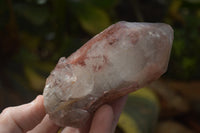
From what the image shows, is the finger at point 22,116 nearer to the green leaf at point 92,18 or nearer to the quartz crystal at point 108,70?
the quartz crystal at point 108,70

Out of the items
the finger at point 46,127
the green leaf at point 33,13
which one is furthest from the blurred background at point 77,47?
the finger at point 46,127

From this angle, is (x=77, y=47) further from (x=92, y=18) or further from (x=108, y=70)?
(x=108, y=70)

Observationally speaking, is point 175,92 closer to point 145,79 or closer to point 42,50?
point 42,50

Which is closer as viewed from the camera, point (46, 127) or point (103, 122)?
point (103, 122)

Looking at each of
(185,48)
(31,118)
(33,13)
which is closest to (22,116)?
(31,118)

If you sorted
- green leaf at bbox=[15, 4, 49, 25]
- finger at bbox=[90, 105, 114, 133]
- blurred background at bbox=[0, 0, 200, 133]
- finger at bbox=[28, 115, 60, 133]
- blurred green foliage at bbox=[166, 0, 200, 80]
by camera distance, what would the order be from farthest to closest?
blurred green foliage at bbox=[166, 0, 200, 80] → green leaf at bbox=[15, 4, 49, 25] → blurred background at bbox=[0, 0, 200, 133] → finger at bbox=[28, 115, 60, 133] → finger at bbox=[90, 105, 114, 133]

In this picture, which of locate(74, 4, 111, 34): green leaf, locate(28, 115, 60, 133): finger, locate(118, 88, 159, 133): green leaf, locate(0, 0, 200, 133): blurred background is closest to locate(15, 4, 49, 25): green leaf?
locate(0, 0, 200, 133): blurred background

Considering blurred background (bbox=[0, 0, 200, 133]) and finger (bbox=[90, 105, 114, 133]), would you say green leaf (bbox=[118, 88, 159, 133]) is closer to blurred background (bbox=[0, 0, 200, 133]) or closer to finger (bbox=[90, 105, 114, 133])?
blurred background (bbox=[0, 0, 200, 133])
